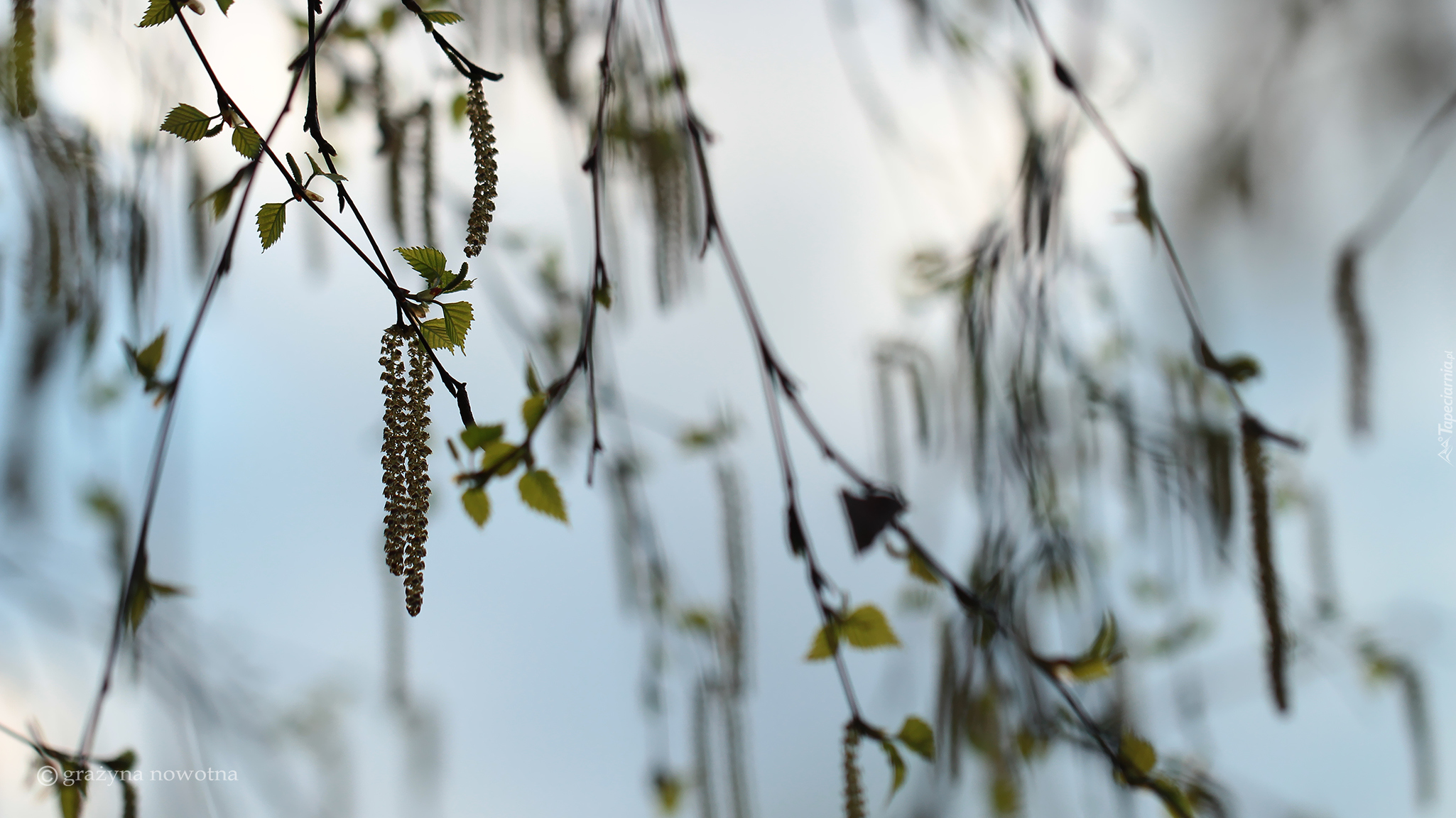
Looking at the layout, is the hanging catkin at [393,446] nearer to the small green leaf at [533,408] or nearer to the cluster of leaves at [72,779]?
the small green leaf at [533,408]

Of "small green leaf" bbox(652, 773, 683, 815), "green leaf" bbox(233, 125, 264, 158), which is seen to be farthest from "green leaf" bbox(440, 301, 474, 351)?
"small green leaf" bbox(652, 773, 683, 815)

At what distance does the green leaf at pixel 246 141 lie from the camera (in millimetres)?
334

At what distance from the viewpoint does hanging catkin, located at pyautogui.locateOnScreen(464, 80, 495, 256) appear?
315 millimetres

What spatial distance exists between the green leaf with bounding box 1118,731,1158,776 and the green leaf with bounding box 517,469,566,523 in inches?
16.5

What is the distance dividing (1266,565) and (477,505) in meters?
0.58

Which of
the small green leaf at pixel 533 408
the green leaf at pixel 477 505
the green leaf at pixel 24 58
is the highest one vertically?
the green leaf at pixel 24 58

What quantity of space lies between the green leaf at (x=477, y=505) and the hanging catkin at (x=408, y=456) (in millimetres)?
192

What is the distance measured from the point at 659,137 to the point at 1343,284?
0.61m

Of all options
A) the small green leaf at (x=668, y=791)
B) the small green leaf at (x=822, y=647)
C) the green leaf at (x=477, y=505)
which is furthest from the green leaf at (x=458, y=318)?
the small green leaf at (x=668, y=791)

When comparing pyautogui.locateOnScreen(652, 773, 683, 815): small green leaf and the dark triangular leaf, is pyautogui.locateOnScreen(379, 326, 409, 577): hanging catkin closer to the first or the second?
the dark triangular leaf

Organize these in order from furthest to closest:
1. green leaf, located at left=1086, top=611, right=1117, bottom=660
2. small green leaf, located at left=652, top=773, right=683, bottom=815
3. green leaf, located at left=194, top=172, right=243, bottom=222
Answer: small green leaf, located at left=652, top=773, right=683, bottom=815, green leaf, located at left=1086, top=611, right=1117, bottom=660, green leaf, located at left=194, top=172, right=243, bottom=222

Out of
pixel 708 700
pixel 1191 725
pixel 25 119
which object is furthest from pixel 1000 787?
pixel 25 119

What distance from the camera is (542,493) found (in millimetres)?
533

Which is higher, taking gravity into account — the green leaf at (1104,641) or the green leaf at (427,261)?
the green leaf at (427,261)
